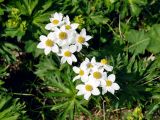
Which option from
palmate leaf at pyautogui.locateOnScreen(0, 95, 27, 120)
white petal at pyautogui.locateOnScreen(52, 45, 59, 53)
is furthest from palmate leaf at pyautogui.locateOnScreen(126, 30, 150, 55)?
palmate leaf at pyautogui.locateOnScreen(0, 95, 27, 120)

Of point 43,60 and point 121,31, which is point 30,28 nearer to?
point 43,60

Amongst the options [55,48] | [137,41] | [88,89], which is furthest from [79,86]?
[137,41]

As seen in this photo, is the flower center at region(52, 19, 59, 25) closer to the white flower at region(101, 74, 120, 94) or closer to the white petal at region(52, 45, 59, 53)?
the white petal at region(52, 45, 59, 53)

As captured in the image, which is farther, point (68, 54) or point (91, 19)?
point (91, 19)

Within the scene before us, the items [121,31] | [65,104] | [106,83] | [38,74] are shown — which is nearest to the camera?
[106,83]

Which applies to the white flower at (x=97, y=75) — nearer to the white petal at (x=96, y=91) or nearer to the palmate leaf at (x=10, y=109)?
the white petal at (x=96, y=91)

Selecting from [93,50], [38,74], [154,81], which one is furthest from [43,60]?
[154,81]

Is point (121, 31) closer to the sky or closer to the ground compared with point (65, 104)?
closer to the sky
